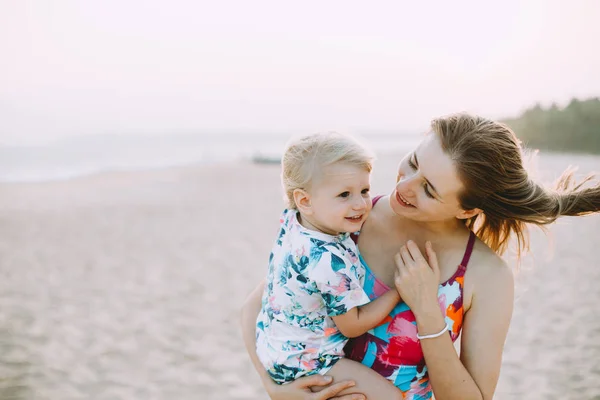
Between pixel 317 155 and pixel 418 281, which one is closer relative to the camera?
pixel 418 281

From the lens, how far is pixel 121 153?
103 feet

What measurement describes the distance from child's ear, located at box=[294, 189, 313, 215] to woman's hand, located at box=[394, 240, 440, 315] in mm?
457

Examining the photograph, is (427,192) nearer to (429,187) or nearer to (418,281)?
Answer: (429,187)

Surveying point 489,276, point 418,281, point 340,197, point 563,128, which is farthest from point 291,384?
point 563,128

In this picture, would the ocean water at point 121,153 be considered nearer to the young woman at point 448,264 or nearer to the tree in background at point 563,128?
the tree in background at point 563,128

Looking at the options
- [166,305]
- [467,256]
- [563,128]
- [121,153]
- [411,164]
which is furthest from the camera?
[121,153]

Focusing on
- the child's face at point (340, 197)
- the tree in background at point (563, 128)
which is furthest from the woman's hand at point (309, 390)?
the tree in background at point (563, 128)

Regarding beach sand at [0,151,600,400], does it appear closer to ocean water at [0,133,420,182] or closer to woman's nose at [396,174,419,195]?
woman's nose at [396,174,419,195]

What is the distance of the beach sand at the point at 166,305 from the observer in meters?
5.50

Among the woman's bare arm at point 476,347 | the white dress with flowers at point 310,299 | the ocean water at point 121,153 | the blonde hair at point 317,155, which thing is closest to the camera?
the woman's bare arm at point 476,347

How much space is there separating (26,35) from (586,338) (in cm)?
5853

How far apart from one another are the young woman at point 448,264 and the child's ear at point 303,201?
29 cm

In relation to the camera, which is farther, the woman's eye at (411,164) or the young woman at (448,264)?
the woman's eye at (411,164)

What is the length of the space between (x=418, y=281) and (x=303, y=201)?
0.61 metres
